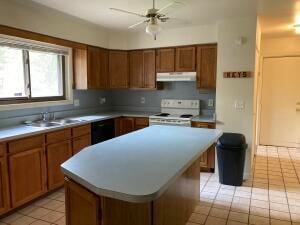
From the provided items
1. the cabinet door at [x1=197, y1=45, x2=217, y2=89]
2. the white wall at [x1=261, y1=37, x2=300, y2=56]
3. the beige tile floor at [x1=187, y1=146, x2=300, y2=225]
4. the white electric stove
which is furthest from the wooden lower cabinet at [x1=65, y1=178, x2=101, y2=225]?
the white wall at [x1=261, y1=37, x2=300, y2=56]

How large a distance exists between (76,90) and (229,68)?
264 centimetres

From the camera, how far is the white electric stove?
4.30 metres

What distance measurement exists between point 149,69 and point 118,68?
25.2 inches

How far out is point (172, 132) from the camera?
2.81m

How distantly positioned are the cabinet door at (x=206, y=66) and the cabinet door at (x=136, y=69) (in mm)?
1125

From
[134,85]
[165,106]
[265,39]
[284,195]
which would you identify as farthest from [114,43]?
[284,195]

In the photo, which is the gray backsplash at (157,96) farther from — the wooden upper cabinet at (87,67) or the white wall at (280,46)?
the white wall at (280,46)

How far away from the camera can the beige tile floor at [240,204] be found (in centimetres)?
273

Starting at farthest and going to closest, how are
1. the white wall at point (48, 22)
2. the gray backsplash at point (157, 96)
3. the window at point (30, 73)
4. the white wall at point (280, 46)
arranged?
the white wall at point (280, 46), the gray backsplash at point (157, 96), the window at point (30, 73), the white wall at point (48, 22)

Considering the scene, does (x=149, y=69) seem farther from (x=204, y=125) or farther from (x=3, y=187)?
(x=3, y=187)

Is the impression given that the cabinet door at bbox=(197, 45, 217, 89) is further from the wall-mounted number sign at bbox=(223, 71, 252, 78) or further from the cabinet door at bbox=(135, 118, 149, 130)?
the cabinet door at bbox=(135, 118, 149, 130)

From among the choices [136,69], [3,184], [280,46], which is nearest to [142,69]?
[136,69]

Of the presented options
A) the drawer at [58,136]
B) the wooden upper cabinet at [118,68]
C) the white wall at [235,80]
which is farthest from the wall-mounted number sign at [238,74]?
the drawer at [58,136]

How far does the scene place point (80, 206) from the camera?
1.58 m
